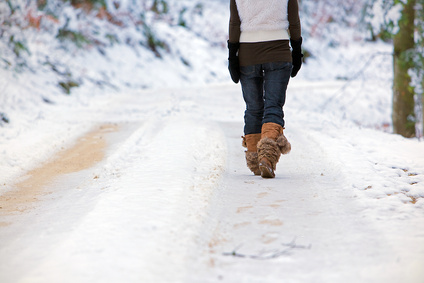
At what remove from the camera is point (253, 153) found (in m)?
4.55

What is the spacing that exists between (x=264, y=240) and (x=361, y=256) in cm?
58

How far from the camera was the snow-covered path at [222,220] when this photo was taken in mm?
2311

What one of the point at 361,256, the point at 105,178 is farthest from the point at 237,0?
the point at 361,256

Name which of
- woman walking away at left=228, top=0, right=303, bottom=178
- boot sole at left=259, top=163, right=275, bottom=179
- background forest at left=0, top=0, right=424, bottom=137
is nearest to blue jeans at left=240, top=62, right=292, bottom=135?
woman walking away at left=228, top=0, right=303, bottom=178

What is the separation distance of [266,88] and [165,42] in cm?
2031

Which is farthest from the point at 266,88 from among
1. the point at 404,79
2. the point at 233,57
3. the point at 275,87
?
the point at 404,79

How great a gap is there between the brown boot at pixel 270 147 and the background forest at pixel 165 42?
6.05 metres

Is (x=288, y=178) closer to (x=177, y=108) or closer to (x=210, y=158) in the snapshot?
(x=210, y=158)

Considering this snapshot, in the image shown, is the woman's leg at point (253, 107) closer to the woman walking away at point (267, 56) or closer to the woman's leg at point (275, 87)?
the woman walking away at point (267, 56)

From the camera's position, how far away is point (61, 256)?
7.99 feet

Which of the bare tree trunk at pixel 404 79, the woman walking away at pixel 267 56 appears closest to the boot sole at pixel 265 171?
the woman walking away at pixel 267 56

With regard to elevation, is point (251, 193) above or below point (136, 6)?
below

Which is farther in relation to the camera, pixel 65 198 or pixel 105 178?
pixel 105 178

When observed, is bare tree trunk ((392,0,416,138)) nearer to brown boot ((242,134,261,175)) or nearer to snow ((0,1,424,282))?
snow ((0,1,424,282))
